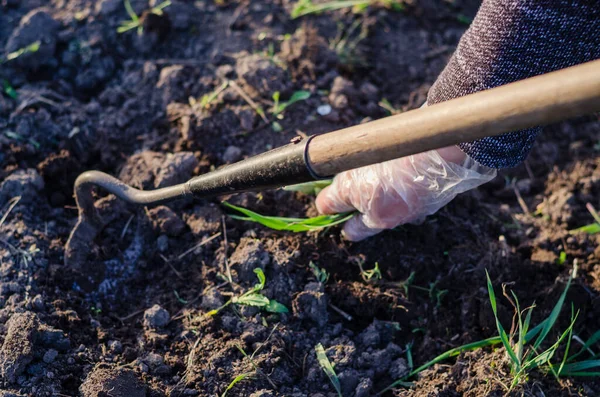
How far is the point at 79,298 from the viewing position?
215 cm

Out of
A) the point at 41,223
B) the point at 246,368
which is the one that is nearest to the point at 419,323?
the point at 246,368

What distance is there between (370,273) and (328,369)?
406mm

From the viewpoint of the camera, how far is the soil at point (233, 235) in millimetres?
1959

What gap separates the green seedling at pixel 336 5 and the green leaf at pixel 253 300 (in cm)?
155

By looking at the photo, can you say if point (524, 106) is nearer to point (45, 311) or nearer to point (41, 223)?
point (45, 311)

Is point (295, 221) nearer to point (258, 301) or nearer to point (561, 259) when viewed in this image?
point (258, 301)

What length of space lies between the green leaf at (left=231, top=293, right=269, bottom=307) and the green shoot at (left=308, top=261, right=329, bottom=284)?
0.21 metres

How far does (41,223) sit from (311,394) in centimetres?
126

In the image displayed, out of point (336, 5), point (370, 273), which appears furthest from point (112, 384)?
point (336, 5)

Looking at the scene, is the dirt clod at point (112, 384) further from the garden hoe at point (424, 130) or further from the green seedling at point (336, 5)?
the green seedling at point (336, 5)

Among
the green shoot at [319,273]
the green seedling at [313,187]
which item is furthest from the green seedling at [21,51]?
the green shoot at [319,273]

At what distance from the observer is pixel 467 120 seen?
4.21 ft

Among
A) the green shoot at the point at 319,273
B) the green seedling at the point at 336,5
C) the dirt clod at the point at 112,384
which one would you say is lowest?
the green shoot at the point at 319,273

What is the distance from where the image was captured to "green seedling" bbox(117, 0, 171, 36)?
9.64 feet
